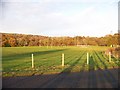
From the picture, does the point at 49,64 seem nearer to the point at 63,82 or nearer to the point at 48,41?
the point at 63,82

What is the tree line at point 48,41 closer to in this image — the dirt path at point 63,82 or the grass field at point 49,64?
the grass field at point 49,64

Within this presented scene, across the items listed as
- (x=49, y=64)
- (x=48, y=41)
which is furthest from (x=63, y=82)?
(x=48, y=41)

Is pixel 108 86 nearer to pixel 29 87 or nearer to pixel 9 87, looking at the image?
pixel 29 87

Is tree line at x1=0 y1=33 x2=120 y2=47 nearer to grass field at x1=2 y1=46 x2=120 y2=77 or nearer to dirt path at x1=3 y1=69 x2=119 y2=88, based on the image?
grass field at x1=2 y1=46 x2=120 y2=77

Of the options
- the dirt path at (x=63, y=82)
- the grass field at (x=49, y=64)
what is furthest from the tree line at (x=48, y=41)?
the dirt path at (x=63, y=82)

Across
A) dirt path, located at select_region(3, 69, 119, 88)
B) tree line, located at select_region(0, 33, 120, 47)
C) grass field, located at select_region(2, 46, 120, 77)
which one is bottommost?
grass field, located at select_region(2, 46, 120, 77)

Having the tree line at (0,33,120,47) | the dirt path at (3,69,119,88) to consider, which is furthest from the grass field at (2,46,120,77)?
the tree line at (0,33,120,47)

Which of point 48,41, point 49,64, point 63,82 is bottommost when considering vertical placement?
point 49,64

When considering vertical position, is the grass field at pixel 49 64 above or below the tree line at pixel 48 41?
below

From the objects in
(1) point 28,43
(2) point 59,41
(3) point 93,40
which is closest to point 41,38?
(1) point 28,43

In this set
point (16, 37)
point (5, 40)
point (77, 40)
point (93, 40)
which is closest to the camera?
point (5, 40)

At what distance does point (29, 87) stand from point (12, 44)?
3696 inches

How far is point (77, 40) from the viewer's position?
150m

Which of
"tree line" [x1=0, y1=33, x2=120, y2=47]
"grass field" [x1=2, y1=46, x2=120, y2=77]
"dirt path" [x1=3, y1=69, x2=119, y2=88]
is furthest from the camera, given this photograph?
"tree line" [x1=0, y1=33, x2=120, y2=47]
